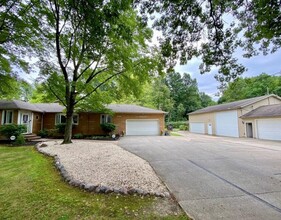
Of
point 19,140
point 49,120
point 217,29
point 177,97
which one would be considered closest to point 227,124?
point 217,29

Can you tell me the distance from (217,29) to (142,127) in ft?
52.6

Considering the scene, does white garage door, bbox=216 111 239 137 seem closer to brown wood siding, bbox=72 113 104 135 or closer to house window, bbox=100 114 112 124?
house window, bbox=100 114 112 124

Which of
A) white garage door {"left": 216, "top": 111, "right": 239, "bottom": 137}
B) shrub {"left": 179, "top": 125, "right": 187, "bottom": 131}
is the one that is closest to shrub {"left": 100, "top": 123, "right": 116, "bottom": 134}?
white garage door {"left": 216, "top": 111, "right": 239, "bottom": 137}

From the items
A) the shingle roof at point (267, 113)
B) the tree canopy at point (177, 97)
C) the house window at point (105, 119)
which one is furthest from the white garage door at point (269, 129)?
the tree canopy at point (177, 97)

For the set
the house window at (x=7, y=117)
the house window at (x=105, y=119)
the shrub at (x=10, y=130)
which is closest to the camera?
the shrub at (x=10, y=130)

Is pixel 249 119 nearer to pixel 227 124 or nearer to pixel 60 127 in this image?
pixel 227 124

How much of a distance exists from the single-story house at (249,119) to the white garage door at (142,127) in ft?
32.8

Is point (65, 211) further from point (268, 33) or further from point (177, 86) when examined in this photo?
point (177, 86)

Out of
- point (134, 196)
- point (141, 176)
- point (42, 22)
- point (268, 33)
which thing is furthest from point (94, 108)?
point (268, 33)

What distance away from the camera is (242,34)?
20.7ft

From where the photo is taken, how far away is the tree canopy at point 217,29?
17.2 feet

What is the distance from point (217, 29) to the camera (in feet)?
19.2

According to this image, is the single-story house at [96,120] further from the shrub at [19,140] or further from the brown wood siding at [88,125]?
the shrub at [19,140]

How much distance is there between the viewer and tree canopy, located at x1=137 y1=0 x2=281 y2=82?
5.25 metres
